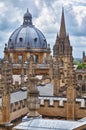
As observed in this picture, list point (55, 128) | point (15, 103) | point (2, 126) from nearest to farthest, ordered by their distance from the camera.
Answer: point (55, 128)
point (2, 126)
point (15, 103)

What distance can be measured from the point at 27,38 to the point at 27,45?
315 cm

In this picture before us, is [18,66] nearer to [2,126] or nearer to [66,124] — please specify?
[2,126]

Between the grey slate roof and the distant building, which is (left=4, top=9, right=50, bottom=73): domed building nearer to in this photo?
the distant building

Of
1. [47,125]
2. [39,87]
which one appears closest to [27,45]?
[39,87]

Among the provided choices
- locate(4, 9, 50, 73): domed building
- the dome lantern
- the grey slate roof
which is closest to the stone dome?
locate(4, 9, 50, 73): domed building

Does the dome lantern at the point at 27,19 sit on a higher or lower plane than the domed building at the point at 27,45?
higher

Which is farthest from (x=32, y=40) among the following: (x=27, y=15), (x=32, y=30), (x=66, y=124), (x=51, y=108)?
(x=66, y=124)

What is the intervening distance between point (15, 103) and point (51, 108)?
2.88 m

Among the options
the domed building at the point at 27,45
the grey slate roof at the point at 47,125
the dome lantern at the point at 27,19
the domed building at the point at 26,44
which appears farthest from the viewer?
the dome lantern at the point at 27,19

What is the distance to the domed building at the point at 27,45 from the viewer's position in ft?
224

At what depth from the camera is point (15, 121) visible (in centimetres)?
2512

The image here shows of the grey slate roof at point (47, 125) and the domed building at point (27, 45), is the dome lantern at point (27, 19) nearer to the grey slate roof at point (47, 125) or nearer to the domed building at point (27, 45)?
the domed building at point (27, 45)

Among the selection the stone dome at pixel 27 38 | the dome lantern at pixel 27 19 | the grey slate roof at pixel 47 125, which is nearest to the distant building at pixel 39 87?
the stone dome at pixel 27 38

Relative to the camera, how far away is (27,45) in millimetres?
69125
